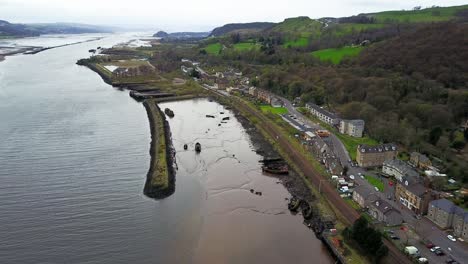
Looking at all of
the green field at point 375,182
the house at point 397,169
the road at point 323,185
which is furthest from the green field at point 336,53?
the green field at point 375,182

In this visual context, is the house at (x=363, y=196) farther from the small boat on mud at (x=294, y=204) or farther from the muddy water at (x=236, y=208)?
the muddy water at (x=236, y=208)

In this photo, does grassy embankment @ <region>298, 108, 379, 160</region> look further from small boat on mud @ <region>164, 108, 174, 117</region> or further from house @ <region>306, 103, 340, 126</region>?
small boat on mud @ <region>164, 108, 174, 117</region>

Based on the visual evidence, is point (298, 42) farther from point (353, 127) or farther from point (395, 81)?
point (353, 127)

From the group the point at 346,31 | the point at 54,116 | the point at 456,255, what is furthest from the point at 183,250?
the point at 346,31

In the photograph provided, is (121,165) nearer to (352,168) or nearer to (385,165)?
(352,168)

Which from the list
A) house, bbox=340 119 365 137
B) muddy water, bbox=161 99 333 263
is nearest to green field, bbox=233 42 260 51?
house, bbox=340 119 365 137

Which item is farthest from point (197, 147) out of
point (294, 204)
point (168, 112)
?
point (168, 112)
